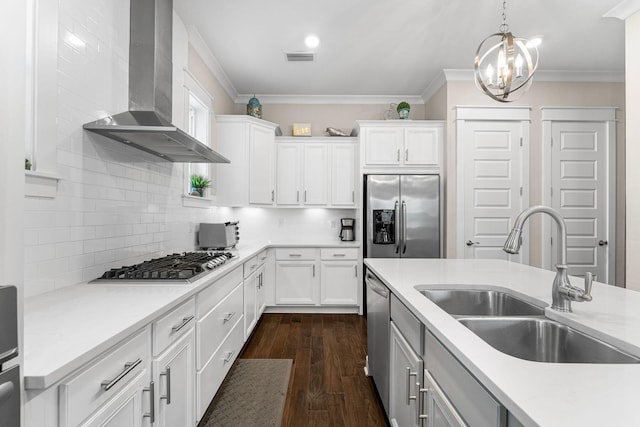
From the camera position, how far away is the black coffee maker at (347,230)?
14.7 feet

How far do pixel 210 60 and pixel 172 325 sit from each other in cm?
300

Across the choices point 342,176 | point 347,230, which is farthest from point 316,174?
point 347,230

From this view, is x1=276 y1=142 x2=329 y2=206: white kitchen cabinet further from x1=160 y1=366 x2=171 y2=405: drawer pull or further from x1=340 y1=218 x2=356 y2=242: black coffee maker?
x1=160 y1=366 x2=171 y2=405: drawer pull

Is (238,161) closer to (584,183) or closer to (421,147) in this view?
(421,147)

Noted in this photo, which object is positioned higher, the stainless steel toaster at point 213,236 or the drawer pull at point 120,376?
the stainless steel toaster at point 213,236

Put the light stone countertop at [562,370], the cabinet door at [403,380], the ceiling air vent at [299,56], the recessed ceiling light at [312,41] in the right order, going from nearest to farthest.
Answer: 1. the light stone countertop at [562,370]
2. the cabinet door at [403,380]
3. the recessed ceiling light at [312,41]
4. the ceiling air vent at [299,56]

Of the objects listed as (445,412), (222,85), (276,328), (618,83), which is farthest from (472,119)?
(445,412)

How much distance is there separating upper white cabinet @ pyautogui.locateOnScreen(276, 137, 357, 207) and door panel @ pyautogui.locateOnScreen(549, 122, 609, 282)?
8.13ft

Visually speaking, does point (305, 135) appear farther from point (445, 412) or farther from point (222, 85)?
point (445, 412)

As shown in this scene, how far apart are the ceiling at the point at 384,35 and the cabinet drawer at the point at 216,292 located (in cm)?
215

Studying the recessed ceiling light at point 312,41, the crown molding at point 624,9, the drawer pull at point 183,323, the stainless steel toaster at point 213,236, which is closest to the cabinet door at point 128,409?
the drawer pull at point 183,323

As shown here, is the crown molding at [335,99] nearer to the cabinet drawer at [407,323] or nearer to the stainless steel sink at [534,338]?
the cabinet drawer at [407,323]

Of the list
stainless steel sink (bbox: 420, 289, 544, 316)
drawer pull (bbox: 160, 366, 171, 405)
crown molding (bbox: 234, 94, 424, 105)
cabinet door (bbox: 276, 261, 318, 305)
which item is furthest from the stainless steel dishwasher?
crown molding (bbox: 234, 94, 424, 105)

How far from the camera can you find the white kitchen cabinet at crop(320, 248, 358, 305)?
418 centimetres
